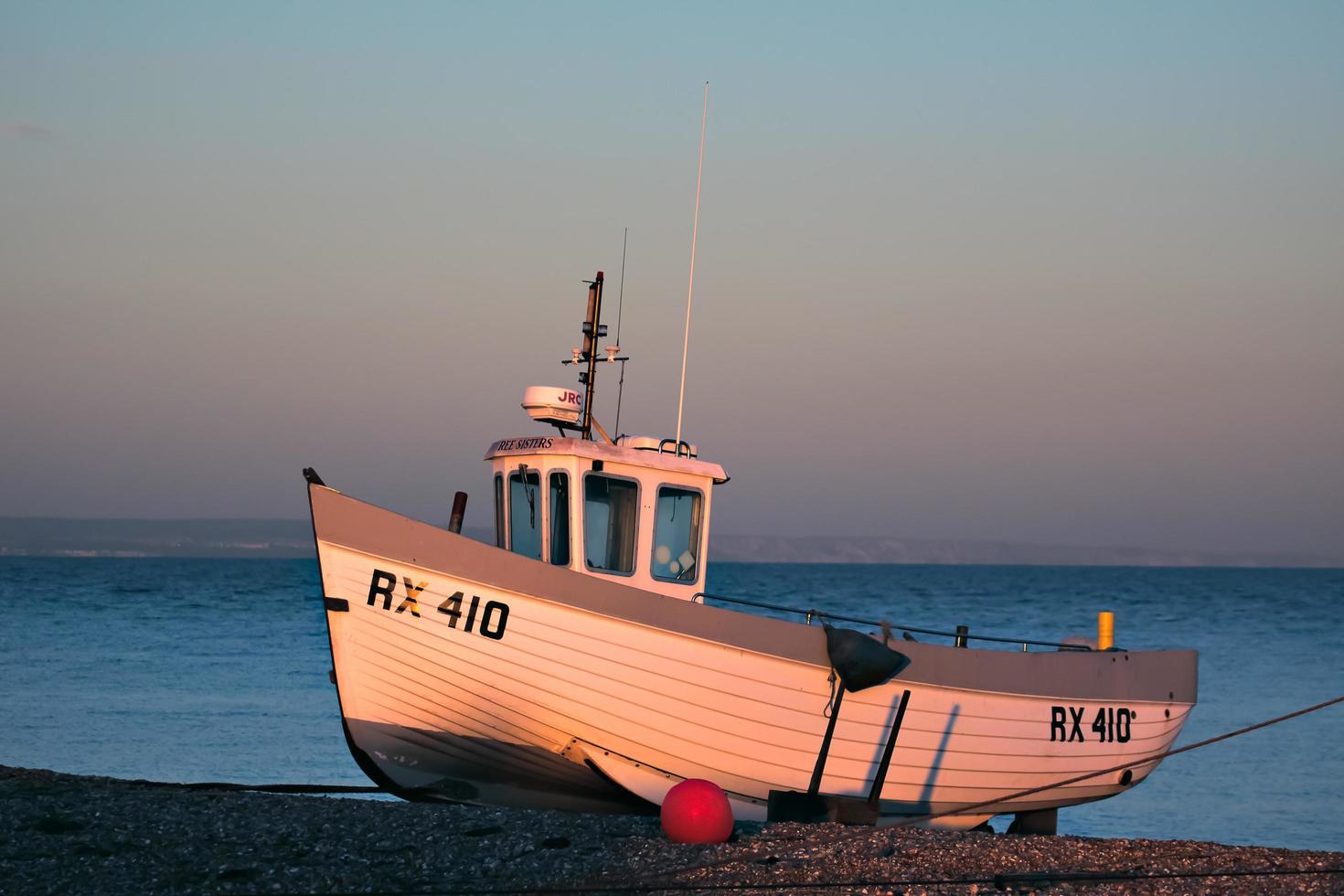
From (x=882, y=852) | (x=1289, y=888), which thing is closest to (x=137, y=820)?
(x=882, y=852)

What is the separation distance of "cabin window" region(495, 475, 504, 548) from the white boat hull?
5.62 ft

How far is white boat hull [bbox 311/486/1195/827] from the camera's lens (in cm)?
1038

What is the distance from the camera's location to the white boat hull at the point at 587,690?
10375 millimetres

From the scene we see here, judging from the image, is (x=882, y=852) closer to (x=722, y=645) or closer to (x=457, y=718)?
(x=722, y=645)

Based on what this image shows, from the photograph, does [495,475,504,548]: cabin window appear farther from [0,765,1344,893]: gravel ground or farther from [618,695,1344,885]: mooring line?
[618,695,1344,885]: mooring line

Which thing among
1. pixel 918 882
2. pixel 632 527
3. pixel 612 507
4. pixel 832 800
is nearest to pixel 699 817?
pixel 918 882

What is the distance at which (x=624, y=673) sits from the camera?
10516 millimetres

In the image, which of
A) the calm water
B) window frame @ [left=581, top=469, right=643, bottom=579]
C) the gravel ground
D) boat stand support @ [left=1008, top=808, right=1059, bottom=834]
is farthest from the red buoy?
the calm water

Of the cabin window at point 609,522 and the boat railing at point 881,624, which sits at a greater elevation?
the cabin window at point 609,522

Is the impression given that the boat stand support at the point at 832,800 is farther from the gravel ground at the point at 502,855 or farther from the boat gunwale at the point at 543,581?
the gravel ground at the point at 502,855

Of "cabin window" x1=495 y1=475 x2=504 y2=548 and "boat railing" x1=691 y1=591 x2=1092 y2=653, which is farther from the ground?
"cabin window" x1=495 y1=475 x2=504 y2=548

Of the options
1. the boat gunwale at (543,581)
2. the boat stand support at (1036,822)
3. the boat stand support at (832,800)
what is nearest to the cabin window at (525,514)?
the boat gunwale at (543,581)

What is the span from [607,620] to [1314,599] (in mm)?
86014

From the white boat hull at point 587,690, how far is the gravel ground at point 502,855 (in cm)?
54
